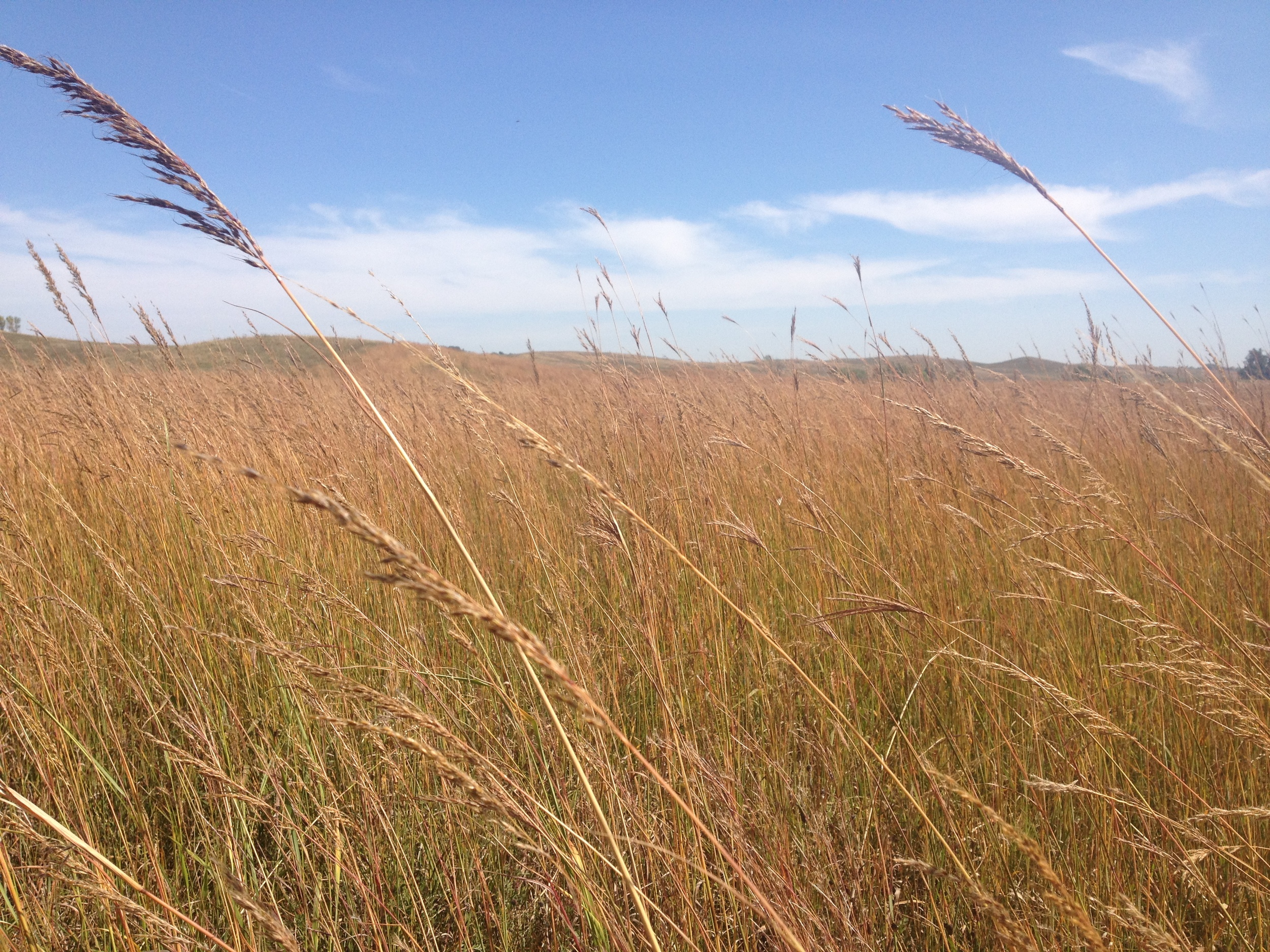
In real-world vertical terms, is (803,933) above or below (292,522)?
below

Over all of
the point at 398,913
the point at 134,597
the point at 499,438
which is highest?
the point at 499,438

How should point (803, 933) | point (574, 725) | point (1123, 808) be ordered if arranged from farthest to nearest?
point (574, 725), point (1123, 808), point (803, 933)

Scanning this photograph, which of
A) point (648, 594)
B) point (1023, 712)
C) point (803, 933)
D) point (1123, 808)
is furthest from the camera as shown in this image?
point (1023, 712)

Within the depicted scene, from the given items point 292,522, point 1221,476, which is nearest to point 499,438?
point 292,522

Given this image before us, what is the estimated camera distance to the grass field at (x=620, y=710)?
3.67 feet

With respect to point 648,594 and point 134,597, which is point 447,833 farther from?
point 134,597

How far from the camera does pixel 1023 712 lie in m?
1.79

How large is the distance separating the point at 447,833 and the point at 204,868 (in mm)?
532

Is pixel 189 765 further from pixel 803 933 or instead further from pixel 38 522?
pixel 38 522

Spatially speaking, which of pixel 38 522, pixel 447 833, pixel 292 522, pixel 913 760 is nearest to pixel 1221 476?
pixel 913 760

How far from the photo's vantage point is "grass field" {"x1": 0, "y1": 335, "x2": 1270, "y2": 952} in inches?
44.1

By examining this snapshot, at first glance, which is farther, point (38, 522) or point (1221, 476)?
point (1221, 476)

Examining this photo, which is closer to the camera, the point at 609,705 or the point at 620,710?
the point at 620,710

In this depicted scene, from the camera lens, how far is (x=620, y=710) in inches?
66.4
